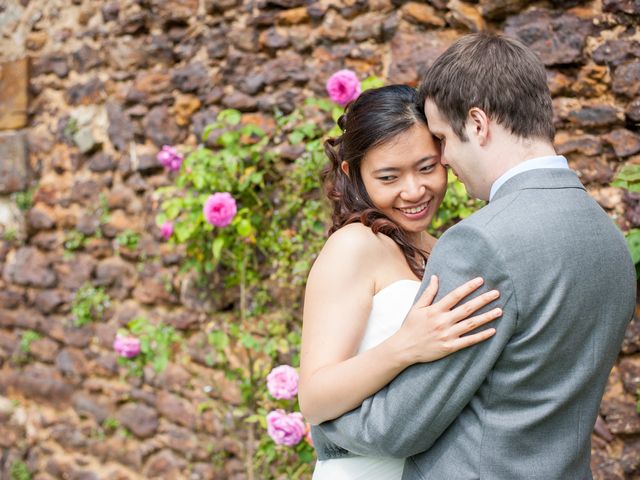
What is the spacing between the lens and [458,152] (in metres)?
1.56

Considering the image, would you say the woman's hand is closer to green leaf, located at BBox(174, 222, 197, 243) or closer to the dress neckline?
the dress neckline

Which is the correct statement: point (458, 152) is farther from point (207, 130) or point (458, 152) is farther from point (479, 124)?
point (207, 130)

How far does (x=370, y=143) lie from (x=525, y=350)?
31.3 inches

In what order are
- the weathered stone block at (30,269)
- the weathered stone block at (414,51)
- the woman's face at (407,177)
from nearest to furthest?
the woman's face at (407,177), the weathered stone block at (414,51), the weathered stone block at (30,269)

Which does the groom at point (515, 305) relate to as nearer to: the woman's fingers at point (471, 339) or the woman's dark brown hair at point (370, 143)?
the woman's fingers at point (471, 339)

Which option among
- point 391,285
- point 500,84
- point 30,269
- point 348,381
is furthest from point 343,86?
point 30,269

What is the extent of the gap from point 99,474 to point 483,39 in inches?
149

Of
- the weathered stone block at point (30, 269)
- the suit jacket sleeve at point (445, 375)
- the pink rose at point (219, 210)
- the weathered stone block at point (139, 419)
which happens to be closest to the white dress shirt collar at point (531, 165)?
the suit jacket sleeve at point (445, 375)

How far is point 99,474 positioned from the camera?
4324 mm

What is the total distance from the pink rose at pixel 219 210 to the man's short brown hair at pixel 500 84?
72.8 inches

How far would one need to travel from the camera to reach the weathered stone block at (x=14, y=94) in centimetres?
477

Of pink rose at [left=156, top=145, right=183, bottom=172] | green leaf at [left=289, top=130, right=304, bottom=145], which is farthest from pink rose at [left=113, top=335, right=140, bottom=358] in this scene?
green leaf at [left=289, top=130, right=304, bottom=145]

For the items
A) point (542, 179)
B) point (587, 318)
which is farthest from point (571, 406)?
point (542, 179)

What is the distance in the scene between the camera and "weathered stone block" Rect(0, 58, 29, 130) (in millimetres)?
4766
